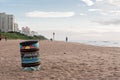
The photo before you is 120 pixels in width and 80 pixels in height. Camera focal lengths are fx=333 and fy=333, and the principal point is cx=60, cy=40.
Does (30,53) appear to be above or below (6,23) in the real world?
below

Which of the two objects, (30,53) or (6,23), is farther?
(6,23)

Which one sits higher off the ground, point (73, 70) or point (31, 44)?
point (31, 44)

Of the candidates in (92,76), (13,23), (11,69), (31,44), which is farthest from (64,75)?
(13,23)

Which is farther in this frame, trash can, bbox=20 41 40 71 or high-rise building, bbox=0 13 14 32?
high-rise building, bbox=0 13 14 32

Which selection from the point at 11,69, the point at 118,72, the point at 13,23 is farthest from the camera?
the point at 13,23

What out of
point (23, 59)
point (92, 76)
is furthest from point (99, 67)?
point (23, 59)

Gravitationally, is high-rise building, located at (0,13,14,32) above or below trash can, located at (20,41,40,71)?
above

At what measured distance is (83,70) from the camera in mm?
11586

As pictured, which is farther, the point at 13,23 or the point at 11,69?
the point at 13,23

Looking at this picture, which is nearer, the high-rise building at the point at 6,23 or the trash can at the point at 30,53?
the trash can at the point at 30,53

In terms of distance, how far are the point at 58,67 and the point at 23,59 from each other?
1636 mm

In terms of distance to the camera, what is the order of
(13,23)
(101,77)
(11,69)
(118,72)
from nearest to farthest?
(101,77) → (118,72) → (11,69) → (13,23)

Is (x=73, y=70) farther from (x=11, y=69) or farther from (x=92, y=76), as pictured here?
(x=11, y=69)

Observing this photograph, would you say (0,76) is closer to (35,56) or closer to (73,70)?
(35,56)
